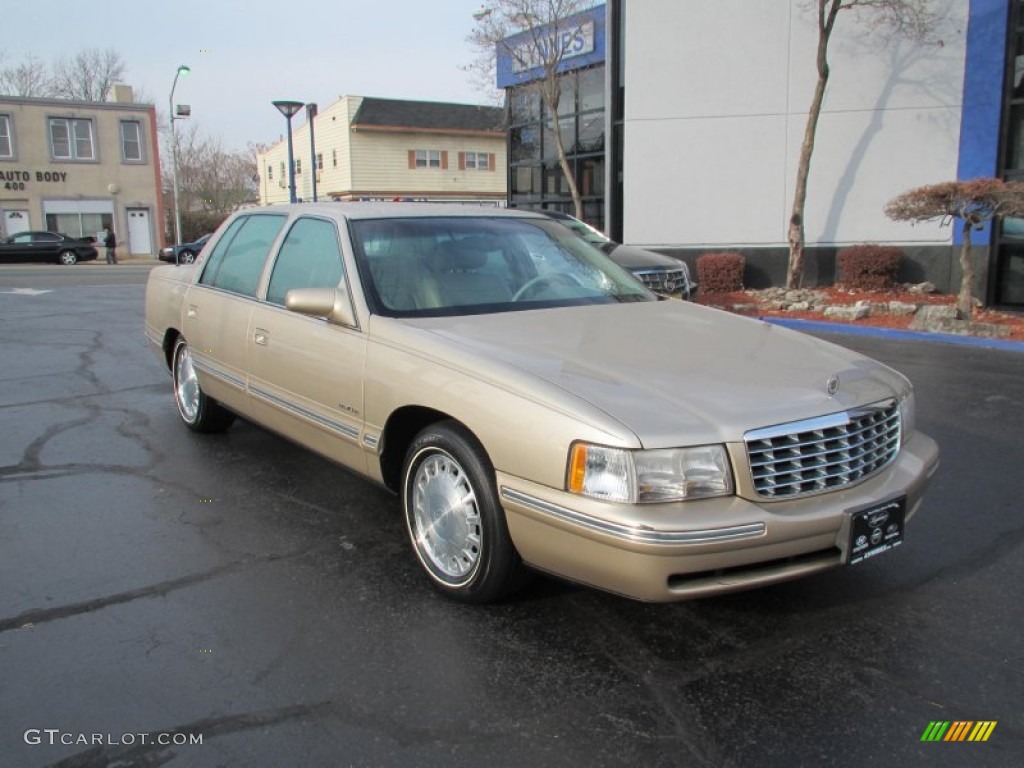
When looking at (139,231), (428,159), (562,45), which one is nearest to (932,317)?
(562,45)

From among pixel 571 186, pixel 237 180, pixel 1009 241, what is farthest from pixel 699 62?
pixel 237 180

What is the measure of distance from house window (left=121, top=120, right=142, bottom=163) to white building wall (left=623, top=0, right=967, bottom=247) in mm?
31618

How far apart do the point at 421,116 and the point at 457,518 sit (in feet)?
147

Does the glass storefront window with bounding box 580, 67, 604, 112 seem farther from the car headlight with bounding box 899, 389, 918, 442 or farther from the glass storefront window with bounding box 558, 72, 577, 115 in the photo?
the car headlight with bounding box 899, 389, 918, 442

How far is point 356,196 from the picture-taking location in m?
44.0

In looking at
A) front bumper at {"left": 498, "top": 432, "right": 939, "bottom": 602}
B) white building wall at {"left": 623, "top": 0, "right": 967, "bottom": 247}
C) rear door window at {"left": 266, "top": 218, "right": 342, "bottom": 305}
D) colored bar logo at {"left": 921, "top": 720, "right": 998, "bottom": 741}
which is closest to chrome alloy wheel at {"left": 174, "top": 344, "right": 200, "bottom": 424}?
rear door window at {"left": 266, "top": 218, "right": 342, "bottom": 305}

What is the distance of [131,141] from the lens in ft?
132

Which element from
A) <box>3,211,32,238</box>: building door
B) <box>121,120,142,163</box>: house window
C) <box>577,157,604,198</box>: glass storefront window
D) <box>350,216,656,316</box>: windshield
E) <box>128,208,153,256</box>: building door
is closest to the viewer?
<box>350,216,656,316</box>: windshield

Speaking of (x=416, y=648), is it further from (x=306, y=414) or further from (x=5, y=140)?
(x=5, y=140)

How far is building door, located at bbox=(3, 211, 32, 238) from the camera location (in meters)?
38.2

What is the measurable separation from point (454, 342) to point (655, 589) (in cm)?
131

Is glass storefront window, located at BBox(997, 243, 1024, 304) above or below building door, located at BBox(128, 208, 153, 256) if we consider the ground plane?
below

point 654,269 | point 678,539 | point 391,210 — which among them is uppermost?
point 391,210

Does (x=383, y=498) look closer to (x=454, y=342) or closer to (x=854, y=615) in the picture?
(x=454, y=342)
